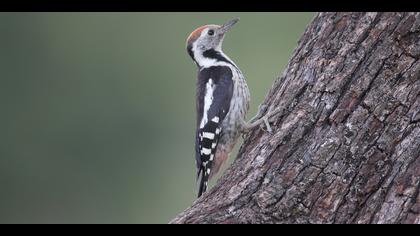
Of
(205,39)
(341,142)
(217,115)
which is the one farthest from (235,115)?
(341,142)

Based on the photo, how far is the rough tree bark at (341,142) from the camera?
4500 millimetres

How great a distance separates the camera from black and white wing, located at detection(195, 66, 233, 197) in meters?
6.60

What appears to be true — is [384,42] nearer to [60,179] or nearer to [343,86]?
[343,86]

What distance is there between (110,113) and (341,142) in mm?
16478

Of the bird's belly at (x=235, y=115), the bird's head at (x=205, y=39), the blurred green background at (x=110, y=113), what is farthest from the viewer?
the blurred green background at (x=110, y=113)

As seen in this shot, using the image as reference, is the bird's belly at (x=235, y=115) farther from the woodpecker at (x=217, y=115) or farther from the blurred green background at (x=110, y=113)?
the blurred green background at (x=110, y=113)

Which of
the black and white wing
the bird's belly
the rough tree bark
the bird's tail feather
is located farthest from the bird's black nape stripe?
the rough tree bark

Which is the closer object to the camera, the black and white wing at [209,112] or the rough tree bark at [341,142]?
the rough tree bark at [341,142]

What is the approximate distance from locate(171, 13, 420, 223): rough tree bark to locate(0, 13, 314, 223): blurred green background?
11742 millimetres

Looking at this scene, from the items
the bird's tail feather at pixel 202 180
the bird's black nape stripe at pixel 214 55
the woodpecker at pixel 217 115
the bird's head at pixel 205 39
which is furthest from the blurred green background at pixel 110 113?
the bird's tail feather at pixel 202 180

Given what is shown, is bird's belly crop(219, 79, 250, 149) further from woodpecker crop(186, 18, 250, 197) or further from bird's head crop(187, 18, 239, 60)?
bird's head crop(187, 18, 239, 60)

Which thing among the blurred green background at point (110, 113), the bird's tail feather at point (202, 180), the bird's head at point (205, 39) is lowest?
the bird's tail feather at point (202, 180)

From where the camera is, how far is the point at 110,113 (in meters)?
20.8
